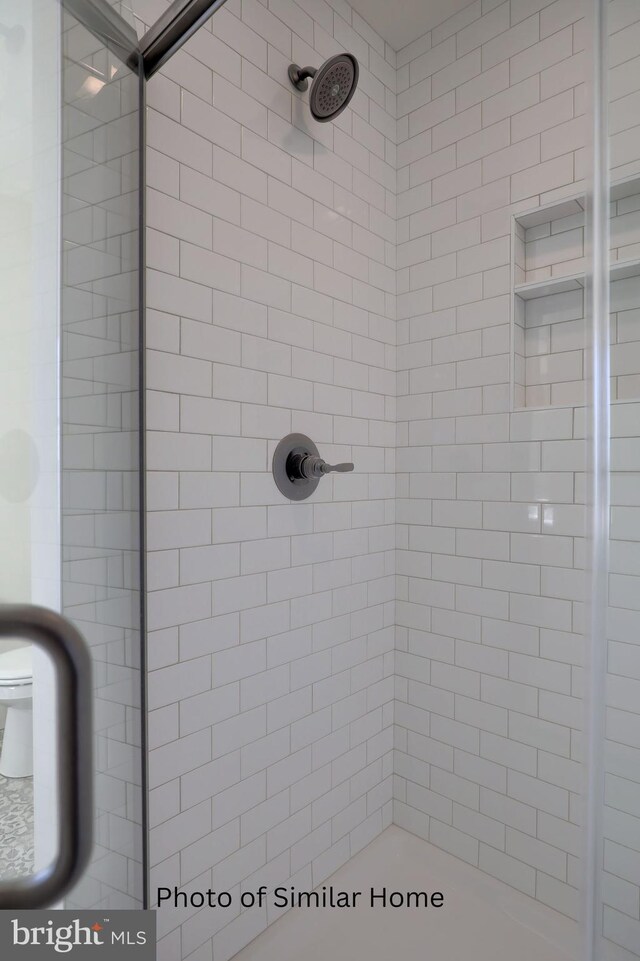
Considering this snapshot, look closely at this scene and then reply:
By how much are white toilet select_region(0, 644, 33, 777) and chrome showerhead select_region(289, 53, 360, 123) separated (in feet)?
5.06

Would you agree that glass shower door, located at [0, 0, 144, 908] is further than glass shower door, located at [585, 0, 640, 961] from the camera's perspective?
Yes

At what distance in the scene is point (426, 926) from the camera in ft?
5.00

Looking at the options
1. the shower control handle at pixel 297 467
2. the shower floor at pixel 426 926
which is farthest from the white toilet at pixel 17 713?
the shower floor at pixel 426 926

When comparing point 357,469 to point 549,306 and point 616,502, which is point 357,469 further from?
point 616,502

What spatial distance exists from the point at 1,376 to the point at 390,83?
1.95 metres

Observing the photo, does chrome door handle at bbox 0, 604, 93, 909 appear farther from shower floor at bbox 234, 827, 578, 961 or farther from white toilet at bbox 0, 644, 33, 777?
shower floor at bbox 234, 827, 578, 961

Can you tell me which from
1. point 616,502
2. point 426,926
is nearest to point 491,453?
point 616,502

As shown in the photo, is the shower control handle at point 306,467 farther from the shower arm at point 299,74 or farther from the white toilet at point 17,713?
the shower arm at point 299,74

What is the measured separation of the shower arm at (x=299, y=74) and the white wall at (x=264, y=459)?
0.03 meters

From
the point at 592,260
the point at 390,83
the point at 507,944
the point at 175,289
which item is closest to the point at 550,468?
the point at 592,260

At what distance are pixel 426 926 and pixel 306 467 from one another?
1391mm

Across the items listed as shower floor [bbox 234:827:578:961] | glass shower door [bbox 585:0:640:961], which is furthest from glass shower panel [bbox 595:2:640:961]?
shower floor [bbox 234:827:578:961]

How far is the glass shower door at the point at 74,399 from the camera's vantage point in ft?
2.23

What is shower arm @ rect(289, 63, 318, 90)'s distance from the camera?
1.47 metres
